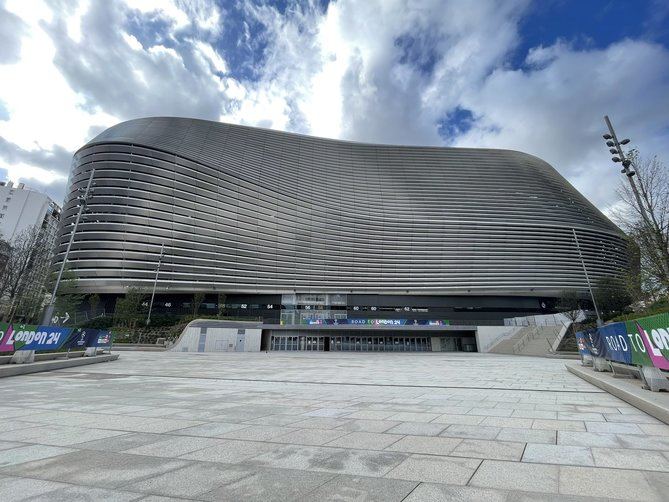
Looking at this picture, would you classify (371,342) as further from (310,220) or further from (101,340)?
(101,340)

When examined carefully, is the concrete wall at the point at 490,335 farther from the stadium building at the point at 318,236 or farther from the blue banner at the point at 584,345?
the blue banner at the point at 584,345

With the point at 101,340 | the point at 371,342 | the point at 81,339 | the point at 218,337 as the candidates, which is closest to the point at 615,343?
the point at 81,339

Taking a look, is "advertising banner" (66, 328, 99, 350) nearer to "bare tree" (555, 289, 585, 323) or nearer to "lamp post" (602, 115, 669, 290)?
"lamp post" (602, 115, 669, 290)

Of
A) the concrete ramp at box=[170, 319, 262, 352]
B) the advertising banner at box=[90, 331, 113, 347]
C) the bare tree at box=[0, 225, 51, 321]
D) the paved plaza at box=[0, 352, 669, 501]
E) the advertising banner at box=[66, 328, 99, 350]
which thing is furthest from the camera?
the concrete ramp at box=[170, 319, 262, 352]

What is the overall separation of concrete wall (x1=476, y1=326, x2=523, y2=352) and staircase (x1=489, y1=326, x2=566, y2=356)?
1.27 m

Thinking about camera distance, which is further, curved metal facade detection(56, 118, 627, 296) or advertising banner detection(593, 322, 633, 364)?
curved metal facade detection(56, 118, 627, 296)

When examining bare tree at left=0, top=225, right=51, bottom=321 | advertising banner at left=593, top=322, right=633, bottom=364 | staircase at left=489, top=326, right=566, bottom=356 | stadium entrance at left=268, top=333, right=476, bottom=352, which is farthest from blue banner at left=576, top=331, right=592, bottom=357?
bare tree at left=0, top=225, right=51, bottom=321

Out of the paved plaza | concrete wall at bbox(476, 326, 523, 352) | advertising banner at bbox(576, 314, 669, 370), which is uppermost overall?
concrete wall at bbox(476, 326, 523, 352)

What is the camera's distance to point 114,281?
61781 millimetres

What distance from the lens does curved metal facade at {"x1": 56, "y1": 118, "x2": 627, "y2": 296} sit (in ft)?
218

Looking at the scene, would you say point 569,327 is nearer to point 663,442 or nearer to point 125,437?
point 663,442

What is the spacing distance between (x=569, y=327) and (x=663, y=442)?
44211mm

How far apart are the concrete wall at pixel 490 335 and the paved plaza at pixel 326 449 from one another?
48578 mm

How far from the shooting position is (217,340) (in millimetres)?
46062
